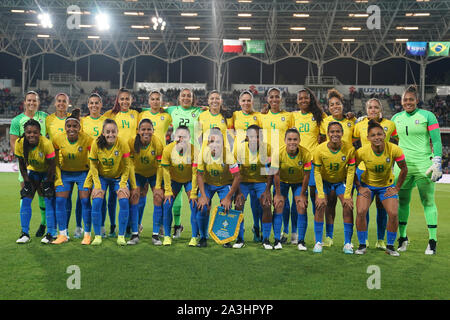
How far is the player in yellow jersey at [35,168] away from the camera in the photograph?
5.52 m

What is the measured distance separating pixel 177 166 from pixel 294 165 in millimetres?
1582

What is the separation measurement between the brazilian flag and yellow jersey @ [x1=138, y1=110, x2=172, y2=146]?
2608cm

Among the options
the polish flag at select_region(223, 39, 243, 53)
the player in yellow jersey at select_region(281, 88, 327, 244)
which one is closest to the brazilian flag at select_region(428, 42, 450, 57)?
the polish flag at select_region(223, 39, 243, 53)

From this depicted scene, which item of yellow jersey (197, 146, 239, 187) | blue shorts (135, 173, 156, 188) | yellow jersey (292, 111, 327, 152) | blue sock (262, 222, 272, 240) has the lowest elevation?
blue sock (262, 222, 272, 240)

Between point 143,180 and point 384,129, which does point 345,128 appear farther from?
point 143,180

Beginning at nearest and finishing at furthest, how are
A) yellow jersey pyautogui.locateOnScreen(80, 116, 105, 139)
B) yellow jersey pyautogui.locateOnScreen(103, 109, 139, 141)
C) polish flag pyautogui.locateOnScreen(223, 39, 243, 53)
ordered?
yellow jersey pyautogui.locateOnScreen(80, 116, 105, 139)
yellow jersey pyautogui.locateOnScreen(103, 109, 139, 141)
polish flag pyautogui.locateOnScreen(223, 39, 243, 53)

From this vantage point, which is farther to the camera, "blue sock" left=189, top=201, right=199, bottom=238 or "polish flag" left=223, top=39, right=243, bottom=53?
"polish flag" left=223, top=39, right=243, bottom=53

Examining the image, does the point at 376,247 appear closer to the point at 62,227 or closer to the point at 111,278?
the point at 111,278

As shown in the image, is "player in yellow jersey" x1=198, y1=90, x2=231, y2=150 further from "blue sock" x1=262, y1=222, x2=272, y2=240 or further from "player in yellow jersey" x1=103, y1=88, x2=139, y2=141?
"blue sock" x1=262, y1=222, x2=272, y2=240

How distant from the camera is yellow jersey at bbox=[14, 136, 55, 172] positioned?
5562 mm

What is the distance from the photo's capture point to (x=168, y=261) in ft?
15.5

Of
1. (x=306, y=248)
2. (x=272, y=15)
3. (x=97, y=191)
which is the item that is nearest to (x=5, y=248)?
(x=97, y=191)

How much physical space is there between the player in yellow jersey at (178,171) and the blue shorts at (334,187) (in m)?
1.73

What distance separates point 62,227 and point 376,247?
4177 millimetres
